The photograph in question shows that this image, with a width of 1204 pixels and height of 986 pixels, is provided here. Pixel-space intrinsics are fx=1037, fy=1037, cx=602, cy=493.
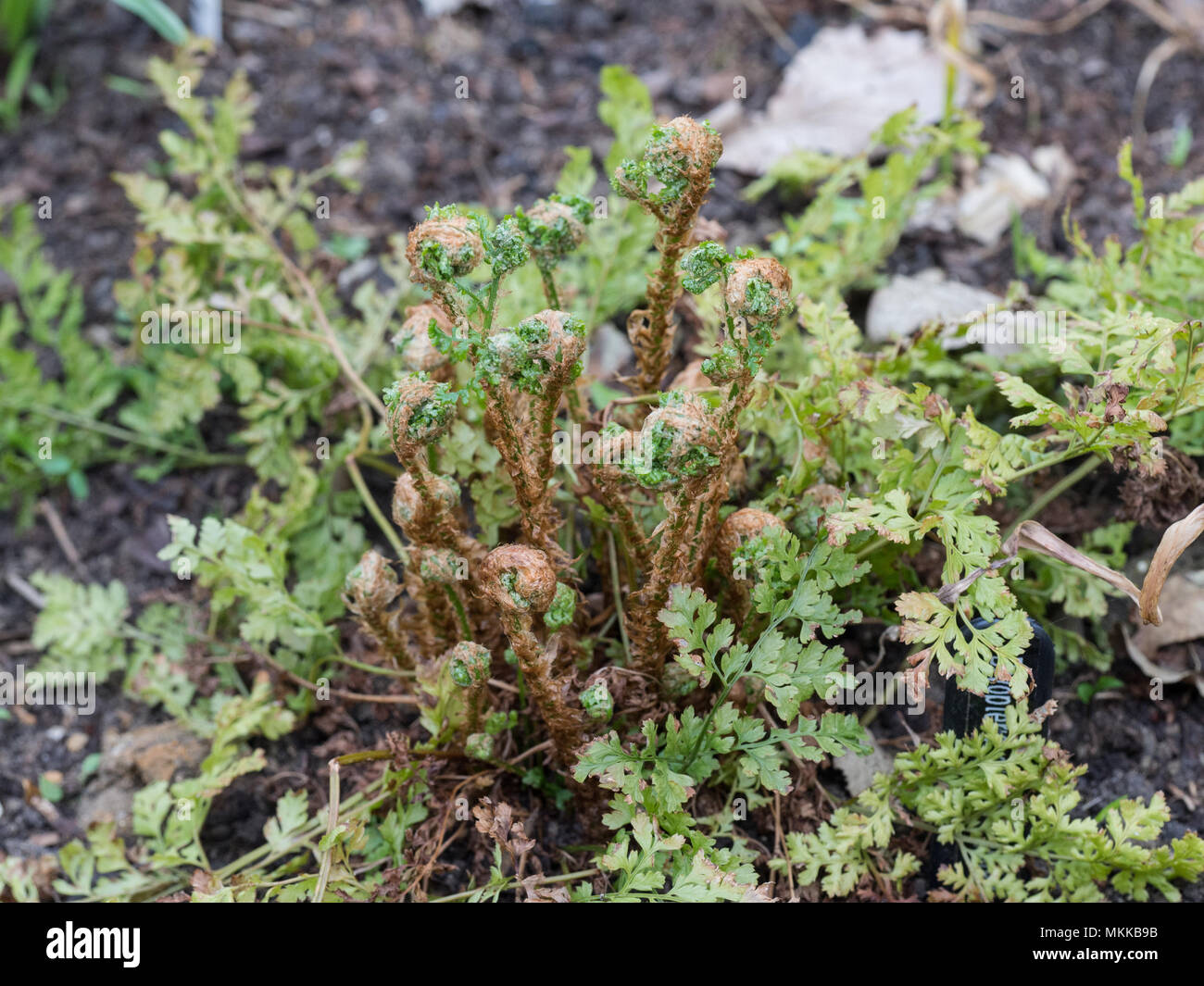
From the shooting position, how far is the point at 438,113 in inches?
156

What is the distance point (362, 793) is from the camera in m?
2.31

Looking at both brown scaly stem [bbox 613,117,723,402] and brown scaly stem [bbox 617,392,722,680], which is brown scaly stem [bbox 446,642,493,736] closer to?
brown scaly stem [bbox 617,392,722,680]

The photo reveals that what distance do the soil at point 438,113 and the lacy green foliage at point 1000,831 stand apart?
70.6 inches

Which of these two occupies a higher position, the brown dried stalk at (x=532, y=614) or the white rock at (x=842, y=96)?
the white rock at (x=842, y=96)

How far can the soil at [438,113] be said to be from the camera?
328cm

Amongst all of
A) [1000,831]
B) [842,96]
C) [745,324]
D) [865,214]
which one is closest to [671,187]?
[745,324]

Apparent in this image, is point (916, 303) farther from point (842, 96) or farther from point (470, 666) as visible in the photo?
point (470, 666)

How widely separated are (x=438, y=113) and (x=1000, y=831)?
318cm

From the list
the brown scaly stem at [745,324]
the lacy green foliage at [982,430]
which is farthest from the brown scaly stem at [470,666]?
the lacy green foliage at [982,430]

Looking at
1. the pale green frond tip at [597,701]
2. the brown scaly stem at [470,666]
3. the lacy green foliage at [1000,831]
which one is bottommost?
the lacy green foliage at [1000,831]

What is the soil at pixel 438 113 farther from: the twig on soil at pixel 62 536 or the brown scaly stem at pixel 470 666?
the brown scaly stem at pixel 470 666

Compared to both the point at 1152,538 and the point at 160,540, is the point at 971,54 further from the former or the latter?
the point at 160,540

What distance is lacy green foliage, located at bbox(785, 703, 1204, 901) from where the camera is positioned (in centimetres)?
201
